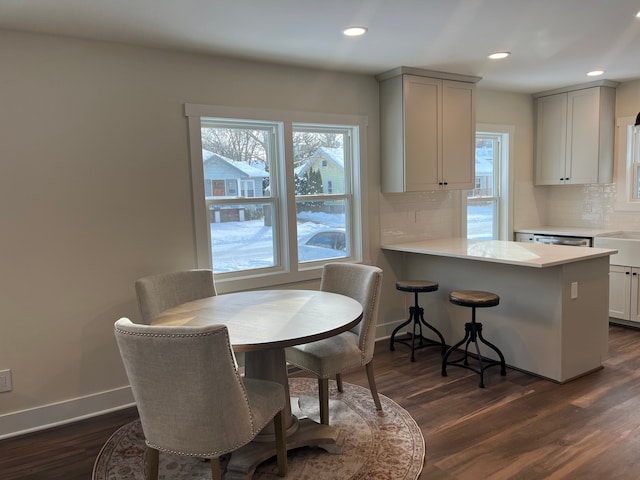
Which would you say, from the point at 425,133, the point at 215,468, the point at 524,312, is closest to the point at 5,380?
the point at 215,468

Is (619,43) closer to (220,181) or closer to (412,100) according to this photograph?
(412,100)

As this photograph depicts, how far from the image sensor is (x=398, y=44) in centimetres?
330

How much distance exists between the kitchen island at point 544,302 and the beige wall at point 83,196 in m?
Answer: 2.11

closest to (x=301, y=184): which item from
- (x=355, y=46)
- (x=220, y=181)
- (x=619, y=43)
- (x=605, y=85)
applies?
(x=220, y=181)

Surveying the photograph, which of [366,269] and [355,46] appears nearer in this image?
[366,269]

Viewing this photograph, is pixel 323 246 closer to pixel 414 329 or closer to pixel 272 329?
pixel 414 329

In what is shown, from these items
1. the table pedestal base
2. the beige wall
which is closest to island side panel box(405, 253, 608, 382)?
the table pedestal base

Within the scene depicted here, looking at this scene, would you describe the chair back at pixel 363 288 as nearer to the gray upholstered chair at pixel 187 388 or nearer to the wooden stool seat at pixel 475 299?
the wooden stool seat at pixel 475 299

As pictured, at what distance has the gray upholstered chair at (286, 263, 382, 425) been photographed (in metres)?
2.64

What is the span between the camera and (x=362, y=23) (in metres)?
2.84

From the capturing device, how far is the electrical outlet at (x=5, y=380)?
2863mm

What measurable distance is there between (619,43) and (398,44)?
1.58 meters

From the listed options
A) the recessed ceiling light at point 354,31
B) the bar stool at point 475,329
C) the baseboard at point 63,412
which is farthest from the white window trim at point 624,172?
the baseboard at point 63,412

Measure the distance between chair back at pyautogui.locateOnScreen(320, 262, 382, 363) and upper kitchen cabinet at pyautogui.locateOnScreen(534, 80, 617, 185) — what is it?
10.5ft
